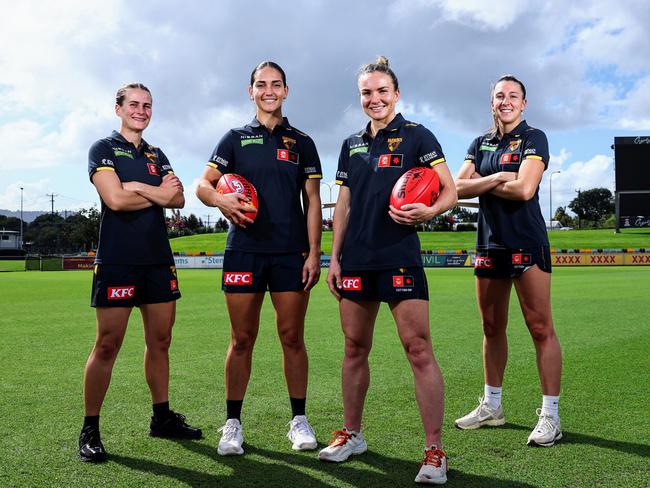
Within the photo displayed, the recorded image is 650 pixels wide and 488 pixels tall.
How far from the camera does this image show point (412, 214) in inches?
146

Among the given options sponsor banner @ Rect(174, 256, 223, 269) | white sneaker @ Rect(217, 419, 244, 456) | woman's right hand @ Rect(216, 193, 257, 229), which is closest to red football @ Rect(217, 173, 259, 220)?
woman's right hand @ Rect(216, 193, 257, 229)

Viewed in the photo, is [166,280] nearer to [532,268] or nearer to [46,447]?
[46,447]

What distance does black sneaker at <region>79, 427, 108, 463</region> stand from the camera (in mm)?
4055

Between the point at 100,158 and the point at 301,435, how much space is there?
2394 millimetres

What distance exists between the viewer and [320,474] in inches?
149

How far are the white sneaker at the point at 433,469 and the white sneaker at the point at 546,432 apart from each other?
1.00m

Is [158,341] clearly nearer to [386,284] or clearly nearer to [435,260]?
[386,284]

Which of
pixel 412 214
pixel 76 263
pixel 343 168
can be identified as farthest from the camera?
pixel 76 263

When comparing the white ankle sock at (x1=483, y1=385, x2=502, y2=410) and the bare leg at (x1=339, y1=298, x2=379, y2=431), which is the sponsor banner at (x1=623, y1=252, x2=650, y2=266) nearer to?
the white ankle sock at (x1=483, y1=385, x2=502, y2=410)

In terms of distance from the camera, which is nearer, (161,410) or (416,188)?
(416,188)

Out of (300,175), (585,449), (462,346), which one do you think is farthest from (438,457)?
(462,346)

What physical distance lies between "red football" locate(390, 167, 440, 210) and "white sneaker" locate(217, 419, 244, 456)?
6.26 ft

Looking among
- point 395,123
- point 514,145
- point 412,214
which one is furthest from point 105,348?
point 514,145

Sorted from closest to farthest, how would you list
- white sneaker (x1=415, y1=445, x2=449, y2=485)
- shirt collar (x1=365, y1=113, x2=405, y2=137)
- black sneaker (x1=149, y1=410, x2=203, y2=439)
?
1. white sneaker (x1=415, y1=445, x2=449, y2=485)
2. shirt collar (x1=365, y1=113, x2=405, y2=137)
3. black sneaker (x1=149, y1=410, x2=203, y2=439)
